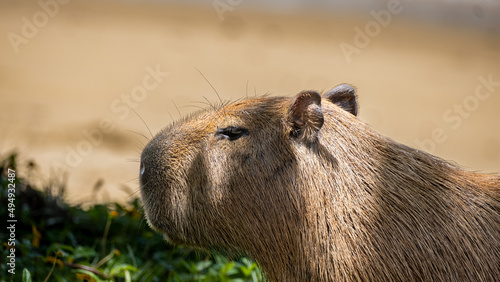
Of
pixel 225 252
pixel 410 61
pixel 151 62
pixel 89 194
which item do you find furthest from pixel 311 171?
pixel 410 61

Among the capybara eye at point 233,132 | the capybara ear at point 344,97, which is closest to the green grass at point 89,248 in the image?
the capybara eye at point 233,132

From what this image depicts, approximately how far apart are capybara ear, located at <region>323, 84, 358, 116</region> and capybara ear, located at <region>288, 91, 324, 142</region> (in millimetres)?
405

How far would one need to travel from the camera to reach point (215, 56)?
11352 mm

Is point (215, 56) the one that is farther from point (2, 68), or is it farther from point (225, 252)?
point (225, 252)

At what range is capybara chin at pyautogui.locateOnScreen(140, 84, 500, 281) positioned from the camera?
2.81 m

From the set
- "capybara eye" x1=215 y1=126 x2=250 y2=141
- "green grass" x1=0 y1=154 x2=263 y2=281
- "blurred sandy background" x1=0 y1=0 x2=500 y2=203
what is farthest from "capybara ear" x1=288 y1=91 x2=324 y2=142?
"blurred sandy background" x1=0 y1=0 x2=500 y2=203

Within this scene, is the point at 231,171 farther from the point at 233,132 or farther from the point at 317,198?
the point at 317,198

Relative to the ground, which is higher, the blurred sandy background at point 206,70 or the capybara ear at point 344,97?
the blurred sandy background at point 206,70

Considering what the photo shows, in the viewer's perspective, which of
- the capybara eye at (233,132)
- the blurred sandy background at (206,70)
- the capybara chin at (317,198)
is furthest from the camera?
the blurred sandy background at (206,70)

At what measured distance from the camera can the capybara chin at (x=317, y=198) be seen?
281 cm

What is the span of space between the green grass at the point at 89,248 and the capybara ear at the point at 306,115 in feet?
4.10

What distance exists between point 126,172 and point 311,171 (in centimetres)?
465

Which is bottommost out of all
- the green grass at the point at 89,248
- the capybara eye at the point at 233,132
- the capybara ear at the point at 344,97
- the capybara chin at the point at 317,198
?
the green grass at the point at 89,248

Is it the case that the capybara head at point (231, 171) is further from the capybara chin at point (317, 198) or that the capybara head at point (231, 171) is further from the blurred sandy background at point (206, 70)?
the blurred sandy background at point (206, 70)
